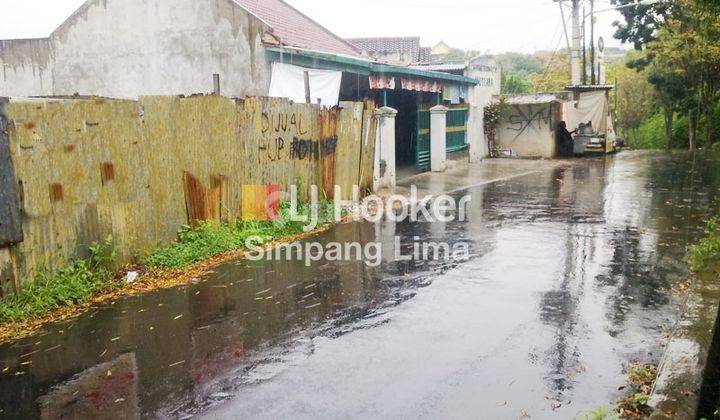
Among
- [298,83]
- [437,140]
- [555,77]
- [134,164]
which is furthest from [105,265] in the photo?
[555,77]

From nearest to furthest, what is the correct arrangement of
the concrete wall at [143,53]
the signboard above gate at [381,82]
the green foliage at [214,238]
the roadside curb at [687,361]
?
the roadside curb at [687,361]
the green foliage at [214,238]
the concrete wall at [143,53]
the signboard above gate at [381,82]

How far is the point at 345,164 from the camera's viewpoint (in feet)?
43.3

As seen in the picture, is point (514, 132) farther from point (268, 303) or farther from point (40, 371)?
point (40, 371)

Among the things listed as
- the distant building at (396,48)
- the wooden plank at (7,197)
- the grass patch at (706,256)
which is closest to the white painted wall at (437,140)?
the grass patch at (706,256)

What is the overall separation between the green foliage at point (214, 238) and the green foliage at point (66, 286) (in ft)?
2.27

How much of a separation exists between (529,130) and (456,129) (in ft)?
16.6

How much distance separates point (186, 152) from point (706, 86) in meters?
28.5

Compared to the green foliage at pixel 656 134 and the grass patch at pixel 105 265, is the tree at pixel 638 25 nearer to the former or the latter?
the green foliage at pixel 656 134

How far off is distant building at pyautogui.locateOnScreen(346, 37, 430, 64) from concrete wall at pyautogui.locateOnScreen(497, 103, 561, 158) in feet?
31.7

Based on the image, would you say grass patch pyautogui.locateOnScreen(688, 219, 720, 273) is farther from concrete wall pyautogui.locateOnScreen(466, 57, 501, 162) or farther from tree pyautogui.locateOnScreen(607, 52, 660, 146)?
tree pyautogui.locateOnScreen(607, 52, 660, 146)

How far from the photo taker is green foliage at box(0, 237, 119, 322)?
6.35m

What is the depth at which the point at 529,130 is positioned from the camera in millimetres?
25938

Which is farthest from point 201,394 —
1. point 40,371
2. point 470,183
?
point 470,183

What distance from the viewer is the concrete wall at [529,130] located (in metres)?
25.6
